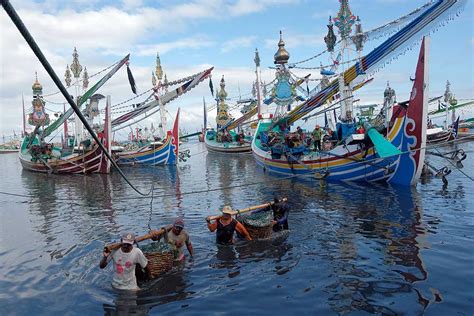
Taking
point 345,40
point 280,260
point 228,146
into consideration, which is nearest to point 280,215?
point 280,260

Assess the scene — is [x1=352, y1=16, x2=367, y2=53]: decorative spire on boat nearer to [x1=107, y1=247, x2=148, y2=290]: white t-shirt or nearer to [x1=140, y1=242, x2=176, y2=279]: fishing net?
[x1=140, y1=242, x2=176, y2=279]: fishing net

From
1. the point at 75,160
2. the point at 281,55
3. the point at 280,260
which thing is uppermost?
the point at 281,55

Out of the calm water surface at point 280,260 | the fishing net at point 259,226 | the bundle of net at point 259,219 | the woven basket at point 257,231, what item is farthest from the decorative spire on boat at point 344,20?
the woven basket at point 257,231

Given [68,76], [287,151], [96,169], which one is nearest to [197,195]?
[287,151]

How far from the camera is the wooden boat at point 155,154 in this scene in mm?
36875

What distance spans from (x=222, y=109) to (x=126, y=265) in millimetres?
56909

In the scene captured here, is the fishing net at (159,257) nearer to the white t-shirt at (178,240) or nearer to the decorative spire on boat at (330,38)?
the white t-shirt at (178,240)

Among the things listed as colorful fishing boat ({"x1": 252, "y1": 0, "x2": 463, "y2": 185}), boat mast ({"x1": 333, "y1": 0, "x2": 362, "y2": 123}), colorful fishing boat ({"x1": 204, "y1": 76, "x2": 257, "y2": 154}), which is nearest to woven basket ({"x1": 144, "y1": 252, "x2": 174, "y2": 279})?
colorful fishing boat ({"x1": 252, "y1": 0, "x2": 463, "y2": 185})

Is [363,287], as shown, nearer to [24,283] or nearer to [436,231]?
[436,231]

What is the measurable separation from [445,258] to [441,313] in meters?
2.86

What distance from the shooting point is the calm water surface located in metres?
6.80

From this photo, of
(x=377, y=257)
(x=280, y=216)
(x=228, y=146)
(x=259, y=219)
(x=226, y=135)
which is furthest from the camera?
(x=226, y=135)

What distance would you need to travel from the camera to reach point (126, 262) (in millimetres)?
7148

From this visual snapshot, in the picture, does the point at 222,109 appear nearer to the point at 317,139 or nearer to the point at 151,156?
the point at 151,156
